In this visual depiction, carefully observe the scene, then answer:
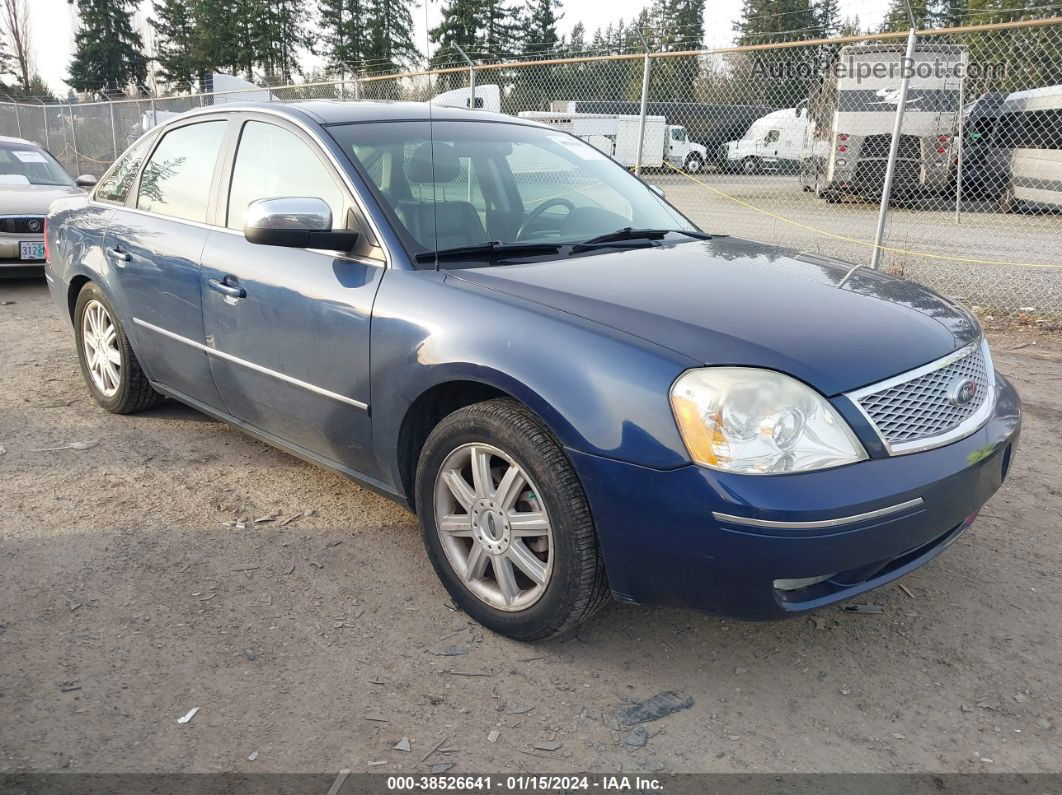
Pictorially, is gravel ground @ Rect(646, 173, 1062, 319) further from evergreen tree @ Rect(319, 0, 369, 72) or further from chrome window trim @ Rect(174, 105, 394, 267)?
evergreen tree @ Rect(319, 0, 369, 72)

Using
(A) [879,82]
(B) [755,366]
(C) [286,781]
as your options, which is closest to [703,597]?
(B) [755,366]

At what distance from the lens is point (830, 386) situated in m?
2.26

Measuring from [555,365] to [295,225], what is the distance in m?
1.12

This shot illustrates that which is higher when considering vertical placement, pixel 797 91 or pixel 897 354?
pixel 797 91

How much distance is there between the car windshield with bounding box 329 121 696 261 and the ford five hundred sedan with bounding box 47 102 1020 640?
0.5 inches

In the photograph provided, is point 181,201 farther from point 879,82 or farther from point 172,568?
point 879,82

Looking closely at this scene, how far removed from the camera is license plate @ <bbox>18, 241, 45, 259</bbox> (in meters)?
8.20

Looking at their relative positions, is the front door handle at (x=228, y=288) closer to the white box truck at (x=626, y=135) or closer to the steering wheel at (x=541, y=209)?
the steering wheel at (x=541, y=209)

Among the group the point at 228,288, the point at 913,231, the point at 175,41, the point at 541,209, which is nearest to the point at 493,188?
the point at 541,209

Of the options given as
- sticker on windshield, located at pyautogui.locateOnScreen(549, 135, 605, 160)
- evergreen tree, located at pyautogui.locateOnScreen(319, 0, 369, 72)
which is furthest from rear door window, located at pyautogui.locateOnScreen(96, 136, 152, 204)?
evergreen tree, located at pyautogui.locateOnScreen(319, 0, 369, 72)

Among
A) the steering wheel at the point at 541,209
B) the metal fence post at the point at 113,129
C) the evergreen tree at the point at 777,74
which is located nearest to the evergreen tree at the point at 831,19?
the evergreen tree at the point at 777,74

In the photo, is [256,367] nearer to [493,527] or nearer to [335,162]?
[335,162]

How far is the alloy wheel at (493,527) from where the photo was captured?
2574 mm

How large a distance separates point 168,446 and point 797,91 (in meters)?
8.98
